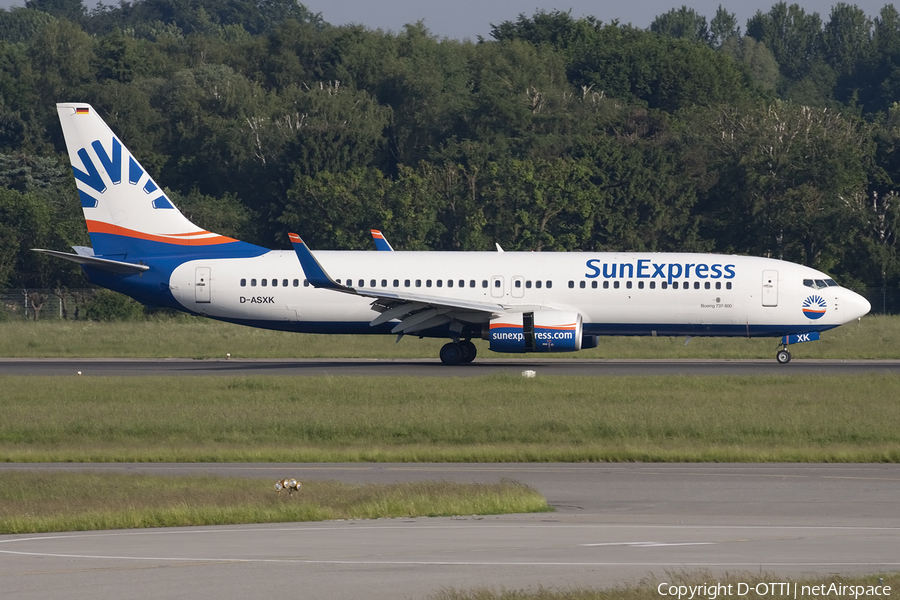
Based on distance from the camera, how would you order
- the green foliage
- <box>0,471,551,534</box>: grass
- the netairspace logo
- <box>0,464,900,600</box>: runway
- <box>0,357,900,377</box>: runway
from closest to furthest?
the netairspace logo
<box>0,464,900,600</box>: runway
<box>0,471,551,534</box>: grass
<box>0,357,900,377</box>: runway
the green foliage

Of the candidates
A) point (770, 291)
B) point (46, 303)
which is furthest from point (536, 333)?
point (46, 303)

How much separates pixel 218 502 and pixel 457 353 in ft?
78.3

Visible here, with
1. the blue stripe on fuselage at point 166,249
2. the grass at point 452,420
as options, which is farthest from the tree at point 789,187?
the grass at point 452,420

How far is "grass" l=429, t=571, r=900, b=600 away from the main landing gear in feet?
94.3

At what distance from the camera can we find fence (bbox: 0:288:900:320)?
64.0 metres

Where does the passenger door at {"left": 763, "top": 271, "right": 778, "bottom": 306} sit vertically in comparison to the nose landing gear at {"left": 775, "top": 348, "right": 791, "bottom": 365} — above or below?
above

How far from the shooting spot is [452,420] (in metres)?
26.4

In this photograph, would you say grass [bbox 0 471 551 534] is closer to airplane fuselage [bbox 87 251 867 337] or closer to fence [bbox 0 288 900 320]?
airplane fuselage [bbox 87 251 867 337]

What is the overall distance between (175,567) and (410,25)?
111m

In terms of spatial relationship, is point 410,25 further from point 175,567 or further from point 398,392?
point 175,567

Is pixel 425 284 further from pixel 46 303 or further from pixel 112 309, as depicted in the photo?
pixel 46 303

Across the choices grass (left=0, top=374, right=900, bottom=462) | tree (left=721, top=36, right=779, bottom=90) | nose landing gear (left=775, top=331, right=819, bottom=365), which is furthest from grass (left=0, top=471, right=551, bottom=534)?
tree (left=721, top=36, right=779, bottom=90)

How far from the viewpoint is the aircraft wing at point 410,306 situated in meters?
37.4

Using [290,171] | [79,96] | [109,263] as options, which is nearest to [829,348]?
[109,263]
